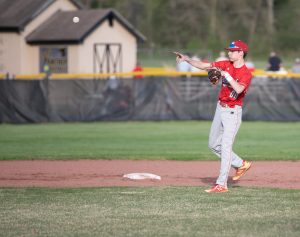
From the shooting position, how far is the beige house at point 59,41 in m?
34.1

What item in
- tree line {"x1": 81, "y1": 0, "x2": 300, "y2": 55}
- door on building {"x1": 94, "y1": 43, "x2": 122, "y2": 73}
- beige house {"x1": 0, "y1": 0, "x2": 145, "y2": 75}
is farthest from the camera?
tree line {"x1": 81, "y1": 0, "x2": 300, "y2": 55}

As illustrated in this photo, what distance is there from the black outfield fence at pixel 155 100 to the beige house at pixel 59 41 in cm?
870

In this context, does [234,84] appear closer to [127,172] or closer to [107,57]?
[127,172]

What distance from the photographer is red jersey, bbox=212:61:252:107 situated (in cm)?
1051

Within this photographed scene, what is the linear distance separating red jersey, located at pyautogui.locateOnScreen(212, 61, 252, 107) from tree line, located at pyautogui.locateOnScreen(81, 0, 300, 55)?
5156 cm

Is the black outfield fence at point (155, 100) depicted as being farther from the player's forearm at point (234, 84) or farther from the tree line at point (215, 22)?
the tree line at point (215, 22)

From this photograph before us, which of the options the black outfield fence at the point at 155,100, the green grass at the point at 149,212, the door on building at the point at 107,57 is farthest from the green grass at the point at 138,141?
the door on building at the point at 107,57

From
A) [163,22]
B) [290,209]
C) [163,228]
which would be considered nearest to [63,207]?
[163,228]

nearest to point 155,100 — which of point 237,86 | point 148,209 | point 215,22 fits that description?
point 237,86

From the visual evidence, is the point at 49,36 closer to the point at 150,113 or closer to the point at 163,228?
the point at 150,113

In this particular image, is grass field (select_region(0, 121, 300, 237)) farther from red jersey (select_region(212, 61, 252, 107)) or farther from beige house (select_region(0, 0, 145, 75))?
beige house (select_region(0, 0, 145, 75))

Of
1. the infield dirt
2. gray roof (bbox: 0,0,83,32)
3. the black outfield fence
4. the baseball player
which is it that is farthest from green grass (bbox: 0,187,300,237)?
gray roof (bbox: 0,0,83,32)

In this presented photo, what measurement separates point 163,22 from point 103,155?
182 ft

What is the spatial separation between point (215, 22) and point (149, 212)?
59176mm
